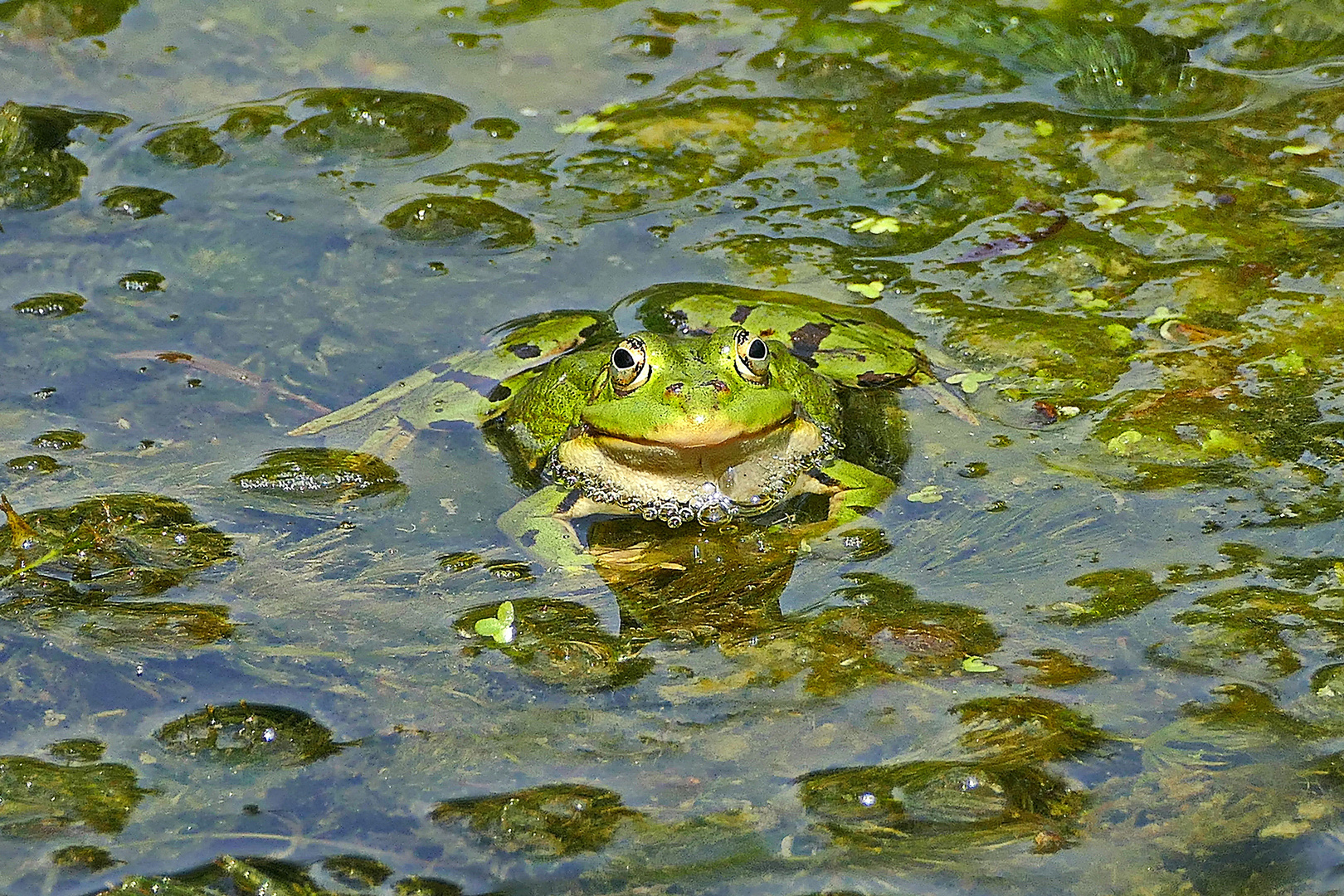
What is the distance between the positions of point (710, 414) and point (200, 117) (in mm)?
3896

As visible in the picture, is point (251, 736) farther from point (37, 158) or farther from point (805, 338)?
point (37, 158)

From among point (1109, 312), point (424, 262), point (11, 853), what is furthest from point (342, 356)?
point (1109, 312)

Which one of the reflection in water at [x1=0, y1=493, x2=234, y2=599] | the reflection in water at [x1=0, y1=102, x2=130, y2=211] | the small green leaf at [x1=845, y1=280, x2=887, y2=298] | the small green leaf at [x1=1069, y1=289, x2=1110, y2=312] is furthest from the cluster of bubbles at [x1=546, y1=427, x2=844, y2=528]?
the reflection in water at [x1=0, y1=102, x2=130, y2=211]

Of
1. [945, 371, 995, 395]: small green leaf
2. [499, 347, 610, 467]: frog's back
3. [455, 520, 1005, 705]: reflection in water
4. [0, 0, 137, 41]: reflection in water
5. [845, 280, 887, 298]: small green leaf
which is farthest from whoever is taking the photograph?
[0, 0, 137, 41]: reflection in water

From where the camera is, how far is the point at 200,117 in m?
6.59

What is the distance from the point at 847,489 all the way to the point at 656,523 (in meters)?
0.67

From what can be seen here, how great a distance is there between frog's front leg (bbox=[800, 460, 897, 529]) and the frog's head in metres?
0.28

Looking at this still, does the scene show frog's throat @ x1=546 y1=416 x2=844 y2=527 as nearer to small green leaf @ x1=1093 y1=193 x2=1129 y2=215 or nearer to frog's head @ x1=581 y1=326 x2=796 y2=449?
frog's head @ x1=581 y1=326 x2=796 y2=449

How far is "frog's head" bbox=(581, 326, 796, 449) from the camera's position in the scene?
410cm

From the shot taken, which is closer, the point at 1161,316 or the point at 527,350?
the point at 1161,316

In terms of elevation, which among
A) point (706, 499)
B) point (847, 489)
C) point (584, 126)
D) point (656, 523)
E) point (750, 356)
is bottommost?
point (656, 523)

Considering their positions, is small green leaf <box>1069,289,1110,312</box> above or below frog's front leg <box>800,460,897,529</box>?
above

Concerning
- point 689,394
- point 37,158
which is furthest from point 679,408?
point 37,158

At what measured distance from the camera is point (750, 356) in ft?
14.0
